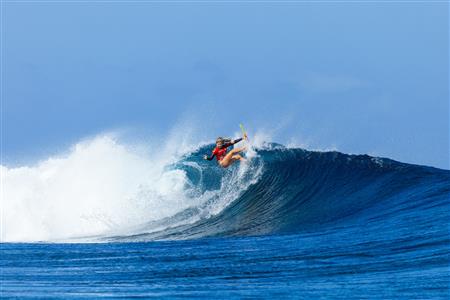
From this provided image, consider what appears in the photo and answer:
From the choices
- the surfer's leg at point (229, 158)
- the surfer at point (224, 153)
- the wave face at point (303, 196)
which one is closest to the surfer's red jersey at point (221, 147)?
the surfer at point (224, 153)

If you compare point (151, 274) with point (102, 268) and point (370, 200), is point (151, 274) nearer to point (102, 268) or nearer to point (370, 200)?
point (102, 268)

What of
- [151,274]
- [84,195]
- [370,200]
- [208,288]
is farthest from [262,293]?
[84,195]

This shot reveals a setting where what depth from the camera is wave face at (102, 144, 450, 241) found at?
45.5ft

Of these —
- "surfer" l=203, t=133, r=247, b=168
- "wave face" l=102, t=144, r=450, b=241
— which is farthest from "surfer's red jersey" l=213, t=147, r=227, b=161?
"wave face" l=102, t=144, r=450, b=241

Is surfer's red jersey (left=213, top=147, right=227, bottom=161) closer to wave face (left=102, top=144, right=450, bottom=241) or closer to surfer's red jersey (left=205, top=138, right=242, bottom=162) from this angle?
surfer's red jersey (left=205, top=138, right=242, bottom=162)

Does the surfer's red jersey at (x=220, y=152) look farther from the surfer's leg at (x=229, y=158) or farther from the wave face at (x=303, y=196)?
the wave face at (x=303, y=196)

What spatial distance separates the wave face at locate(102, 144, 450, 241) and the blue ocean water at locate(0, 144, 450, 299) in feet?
0.08

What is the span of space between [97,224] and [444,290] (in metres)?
8.76

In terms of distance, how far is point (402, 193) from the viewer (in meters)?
15.7

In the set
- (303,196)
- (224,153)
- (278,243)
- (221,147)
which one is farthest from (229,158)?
(278,243)

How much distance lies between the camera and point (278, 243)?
467 inches

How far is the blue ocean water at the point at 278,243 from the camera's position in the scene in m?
8.74

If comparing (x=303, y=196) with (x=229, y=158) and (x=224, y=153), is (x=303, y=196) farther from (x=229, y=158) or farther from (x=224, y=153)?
(x=224, y=153)

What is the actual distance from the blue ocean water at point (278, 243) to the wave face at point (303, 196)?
26mm
